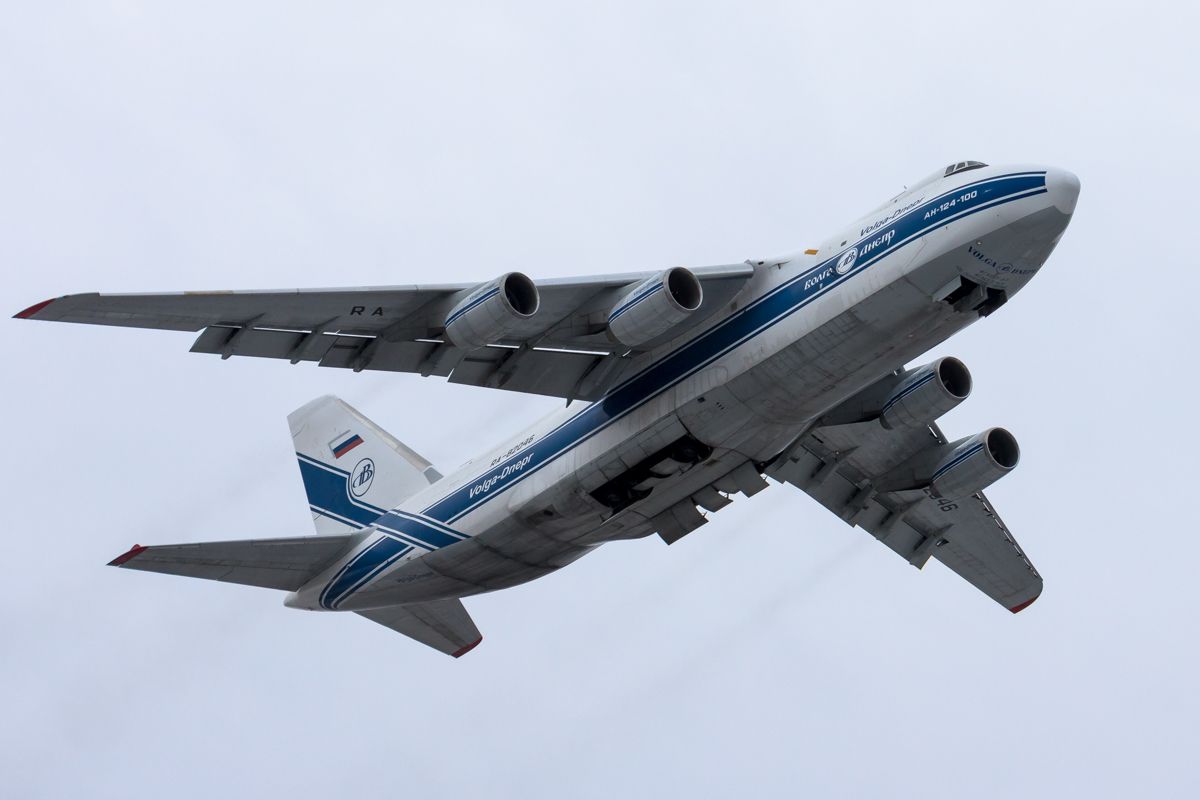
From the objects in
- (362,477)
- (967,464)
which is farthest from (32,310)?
(967,464)

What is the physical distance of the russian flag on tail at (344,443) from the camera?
2403 cm

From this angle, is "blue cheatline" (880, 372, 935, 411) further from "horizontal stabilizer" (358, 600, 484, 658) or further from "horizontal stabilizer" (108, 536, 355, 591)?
"horizontal stabilizer" (108, 536, 355, 591)

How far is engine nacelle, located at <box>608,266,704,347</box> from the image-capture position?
1786 centimetres

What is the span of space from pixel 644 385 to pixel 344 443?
252 inches

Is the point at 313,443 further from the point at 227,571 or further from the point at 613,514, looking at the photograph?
the point at 613,514

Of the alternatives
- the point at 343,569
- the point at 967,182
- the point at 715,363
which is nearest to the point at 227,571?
the point at 343,569

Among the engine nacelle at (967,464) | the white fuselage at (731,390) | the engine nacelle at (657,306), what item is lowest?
the engine nacelle at (967,464)

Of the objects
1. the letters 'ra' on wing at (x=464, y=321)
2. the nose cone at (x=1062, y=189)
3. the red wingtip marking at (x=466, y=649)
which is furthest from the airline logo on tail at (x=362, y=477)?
the nose cone at (x=1062, y=189)

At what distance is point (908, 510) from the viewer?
23.5m

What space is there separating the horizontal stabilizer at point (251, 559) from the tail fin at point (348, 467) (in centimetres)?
124

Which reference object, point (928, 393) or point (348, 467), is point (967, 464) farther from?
point (348, 467)

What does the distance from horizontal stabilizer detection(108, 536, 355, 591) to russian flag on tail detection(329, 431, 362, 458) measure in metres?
2.64

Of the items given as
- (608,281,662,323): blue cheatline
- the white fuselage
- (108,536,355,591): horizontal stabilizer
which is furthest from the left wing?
(108,536,355,591): horizontal stabilizer

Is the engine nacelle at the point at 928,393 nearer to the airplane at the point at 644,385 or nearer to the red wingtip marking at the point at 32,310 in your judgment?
the airplane at the point at 644,385
